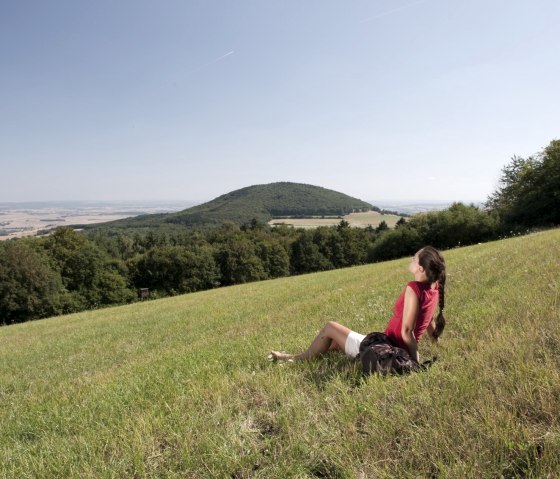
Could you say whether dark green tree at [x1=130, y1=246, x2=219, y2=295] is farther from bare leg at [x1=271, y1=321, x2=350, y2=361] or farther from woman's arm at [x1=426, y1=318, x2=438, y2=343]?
woman's arm at [x1=426, y1=318, x2=438, y2=343]

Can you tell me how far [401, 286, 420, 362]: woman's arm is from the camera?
4367mm

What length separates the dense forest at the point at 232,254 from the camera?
154 feet

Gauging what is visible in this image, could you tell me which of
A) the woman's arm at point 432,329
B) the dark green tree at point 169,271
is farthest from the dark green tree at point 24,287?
the woman's arm at point 432,329

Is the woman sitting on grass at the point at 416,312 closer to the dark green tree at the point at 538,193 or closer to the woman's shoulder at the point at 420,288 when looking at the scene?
the woman's shoulder at the point at 420,288

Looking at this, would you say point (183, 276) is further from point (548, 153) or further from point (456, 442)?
point (456, 442)

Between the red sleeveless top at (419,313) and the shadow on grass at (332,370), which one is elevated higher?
the red sleeveless top at (419,313)

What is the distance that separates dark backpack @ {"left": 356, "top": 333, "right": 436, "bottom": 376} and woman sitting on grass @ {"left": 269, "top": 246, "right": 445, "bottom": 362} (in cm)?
25

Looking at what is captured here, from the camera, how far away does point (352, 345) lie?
4691 millimetres

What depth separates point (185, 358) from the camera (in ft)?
20.8

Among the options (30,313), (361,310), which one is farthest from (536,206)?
(30,313)

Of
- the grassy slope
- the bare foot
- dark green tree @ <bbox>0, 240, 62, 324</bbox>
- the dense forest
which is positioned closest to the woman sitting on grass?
the grassy slope

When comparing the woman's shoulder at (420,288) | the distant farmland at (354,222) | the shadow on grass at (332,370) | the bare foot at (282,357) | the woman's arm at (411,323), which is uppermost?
the distant farmland at (354,222)

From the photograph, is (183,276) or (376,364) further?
(183,276)

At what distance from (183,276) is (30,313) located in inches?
1048
